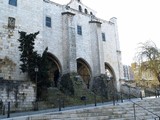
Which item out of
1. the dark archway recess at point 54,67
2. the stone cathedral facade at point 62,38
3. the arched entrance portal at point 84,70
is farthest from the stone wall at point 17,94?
the arched entrance portal at point 84,70

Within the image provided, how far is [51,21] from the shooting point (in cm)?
2655

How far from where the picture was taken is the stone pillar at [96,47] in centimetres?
2881

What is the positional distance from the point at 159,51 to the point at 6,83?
20.3 metres

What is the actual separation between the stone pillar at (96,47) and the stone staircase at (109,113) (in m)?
11.7

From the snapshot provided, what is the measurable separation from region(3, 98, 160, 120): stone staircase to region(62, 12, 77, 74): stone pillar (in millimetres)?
9877

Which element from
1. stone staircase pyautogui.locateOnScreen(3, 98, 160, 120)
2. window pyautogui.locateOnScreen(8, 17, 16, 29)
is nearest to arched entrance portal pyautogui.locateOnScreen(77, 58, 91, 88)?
window pyautogui.locateOnScreen(8, 17, 16, 29)

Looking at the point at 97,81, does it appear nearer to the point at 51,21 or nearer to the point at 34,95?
the point at 51,21

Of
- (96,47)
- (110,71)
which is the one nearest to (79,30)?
(96,47)

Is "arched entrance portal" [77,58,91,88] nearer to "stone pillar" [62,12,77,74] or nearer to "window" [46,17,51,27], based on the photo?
"stone pillar" [62,12,77,74]

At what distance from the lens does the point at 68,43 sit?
2594 cm

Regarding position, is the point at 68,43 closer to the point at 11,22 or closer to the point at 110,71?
the point at 11,22

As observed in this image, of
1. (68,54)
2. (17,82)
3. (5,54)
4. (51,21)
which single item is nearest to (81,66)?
(68,54)

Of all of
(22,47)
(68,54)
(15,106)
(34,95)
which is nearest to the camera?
(15,106)

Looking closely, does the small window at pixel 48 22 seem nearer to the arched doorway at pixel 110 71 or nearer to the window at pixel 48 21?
the window at pixel 48 21
